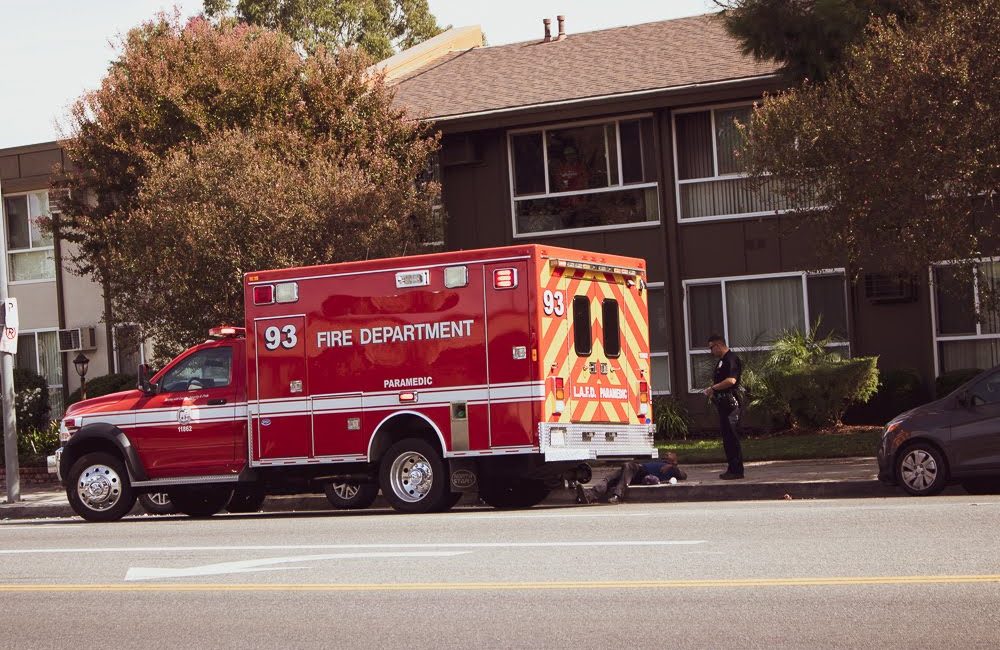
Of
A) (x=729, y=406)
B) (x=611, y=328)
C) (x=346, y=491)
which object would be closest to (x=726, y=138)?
(x=729, y=406)

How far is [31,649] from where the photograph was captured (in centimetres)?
805

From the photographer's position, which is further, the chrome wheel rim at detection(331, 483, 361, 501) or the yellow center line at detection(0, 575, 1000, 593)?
the chrome wheel rim at detection(331, 483, 361, 501)

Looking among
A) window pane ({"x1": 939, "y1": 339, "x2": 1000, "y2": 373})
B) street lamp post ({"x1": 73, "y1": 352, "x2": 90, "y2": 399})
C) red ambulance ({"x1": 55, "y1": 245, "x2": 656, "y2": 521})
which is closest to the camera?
red ambulance ({"x1": 55, "y1": 245, "x2": 656, "y2": 521})

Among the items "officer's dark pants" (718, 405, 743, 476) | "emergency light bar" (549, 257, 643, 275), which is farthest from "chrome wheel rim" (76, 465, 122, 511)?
"officer's dark pants" (718, 405, 743, 476)

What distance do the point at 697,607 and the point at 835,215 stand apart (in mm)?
11261

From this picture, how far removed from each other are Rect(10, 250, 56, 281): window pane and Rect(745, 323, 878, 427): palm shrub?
16.5 m

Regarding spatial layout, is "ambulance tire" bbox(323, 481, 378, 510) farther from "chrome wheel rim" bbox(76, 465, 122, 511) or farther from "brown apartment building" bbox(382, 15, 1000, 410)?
"brown apartment building" bbox(382, 15, 1000, 410)

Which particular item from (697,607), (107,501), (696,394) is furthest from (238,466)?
(696,394)

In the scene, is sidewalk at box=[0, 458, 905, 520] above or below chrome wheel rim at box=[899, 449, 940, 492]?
below

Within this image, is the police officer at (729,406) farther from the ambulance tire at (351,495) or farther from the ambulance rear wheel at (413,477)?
the ambulance tire at (351,495)

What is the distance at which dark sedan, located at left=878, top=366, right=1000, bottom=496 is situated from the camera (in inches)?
586

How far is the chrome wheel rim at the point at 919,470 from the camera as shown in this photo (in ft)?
49.8

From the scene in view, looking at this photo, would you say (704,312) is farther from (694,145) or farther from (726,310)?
(694,145)

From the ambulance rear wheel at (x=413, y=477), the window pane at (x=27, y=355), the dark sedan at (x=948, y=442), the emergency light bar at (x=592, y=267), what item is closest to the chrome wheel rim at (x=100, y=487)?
the ambulance rear wheel at (x=413, y=477)
